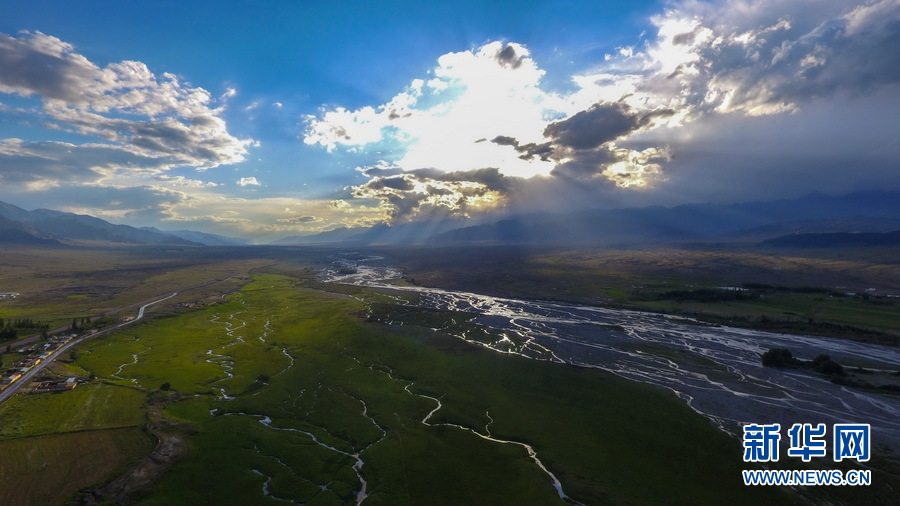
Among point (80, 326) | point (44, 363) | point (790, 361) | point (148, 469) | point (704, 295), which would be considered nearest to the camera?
point (148, 469)

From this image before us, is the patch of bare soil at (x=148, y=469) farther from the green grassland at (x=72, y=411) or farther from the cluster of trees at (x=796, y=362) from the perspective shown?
the cluster of trees at (x=796, y=362)

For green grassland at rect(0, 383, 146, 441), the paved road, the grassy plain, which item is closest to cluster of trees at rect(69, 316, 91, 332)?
the paved road

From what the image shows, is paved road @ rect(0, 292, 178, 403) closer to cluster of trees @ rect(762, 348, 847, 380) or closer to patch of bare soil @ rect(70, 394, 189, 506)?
patch of bare soil @ rect(70, 394, 189, 506)

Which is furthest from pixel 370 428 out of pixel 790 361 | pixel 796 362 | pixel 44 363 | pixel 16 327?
pixel 16 327

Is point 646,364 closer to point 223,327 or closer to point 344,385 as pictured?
point 344,385

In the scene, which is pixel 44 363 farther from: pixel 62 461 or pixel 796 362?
pixel 796 362

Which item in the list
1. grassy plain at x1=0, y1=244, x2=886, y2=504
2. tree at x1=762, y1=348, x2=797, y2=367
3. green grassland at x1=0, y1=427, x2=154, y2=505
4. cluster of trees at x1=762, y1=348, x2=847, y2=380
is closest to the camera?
green grassland at x1=0, y1=427, x2=154, y2=505
